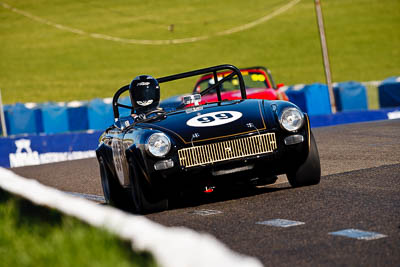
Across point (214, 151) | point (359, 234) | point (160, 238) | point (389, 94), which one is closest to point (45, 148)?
point (214, 151)

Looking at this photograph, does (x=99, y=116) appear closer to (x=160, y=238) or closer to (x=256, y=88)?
(x=256, y=88)

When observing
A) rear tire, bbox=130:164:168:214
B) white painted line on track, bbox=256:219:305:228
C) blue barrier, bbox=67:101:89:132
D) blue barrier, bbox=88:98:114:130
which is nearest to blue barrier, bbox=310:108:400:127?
blue barrier, bbox=88:98:114:130

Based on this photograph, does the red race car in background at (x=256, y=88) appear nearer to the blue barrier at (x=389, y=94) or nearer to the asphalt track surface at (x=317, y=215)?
the asphalt track surface at (x=317, y=215)

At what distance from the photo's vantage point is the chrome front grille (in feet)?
24.0

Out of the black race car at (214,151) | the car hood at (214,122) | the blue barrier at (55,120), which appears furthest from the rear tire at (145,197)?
the blue barrier at (55,120)

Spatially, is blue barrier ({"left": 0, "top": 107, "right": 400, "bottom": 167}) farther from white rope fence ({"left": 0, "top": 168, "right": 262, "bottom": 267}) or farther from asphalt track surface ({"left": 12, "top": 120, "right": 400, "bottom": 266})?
white rope fence ({"left": 0, "top": 168, "right": 262, "bottom": 267})

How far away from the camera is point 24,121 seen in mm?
28609

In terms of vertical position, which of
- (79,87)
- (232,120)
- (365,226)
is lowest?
(79,87)

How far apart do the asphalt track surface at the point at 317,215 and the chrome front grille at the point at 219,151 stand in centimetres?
41

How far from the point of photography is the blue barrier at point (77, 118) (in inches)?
1112

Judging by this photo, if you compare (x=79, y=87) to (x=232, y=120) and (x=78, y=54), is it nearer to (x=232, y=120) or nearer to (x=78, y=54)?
(x=78, y=54)

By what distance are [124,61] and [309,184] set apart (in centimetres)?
4970

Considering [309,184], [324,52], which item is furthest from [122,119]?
[324,52]

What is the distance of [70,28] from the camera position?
210 feet
